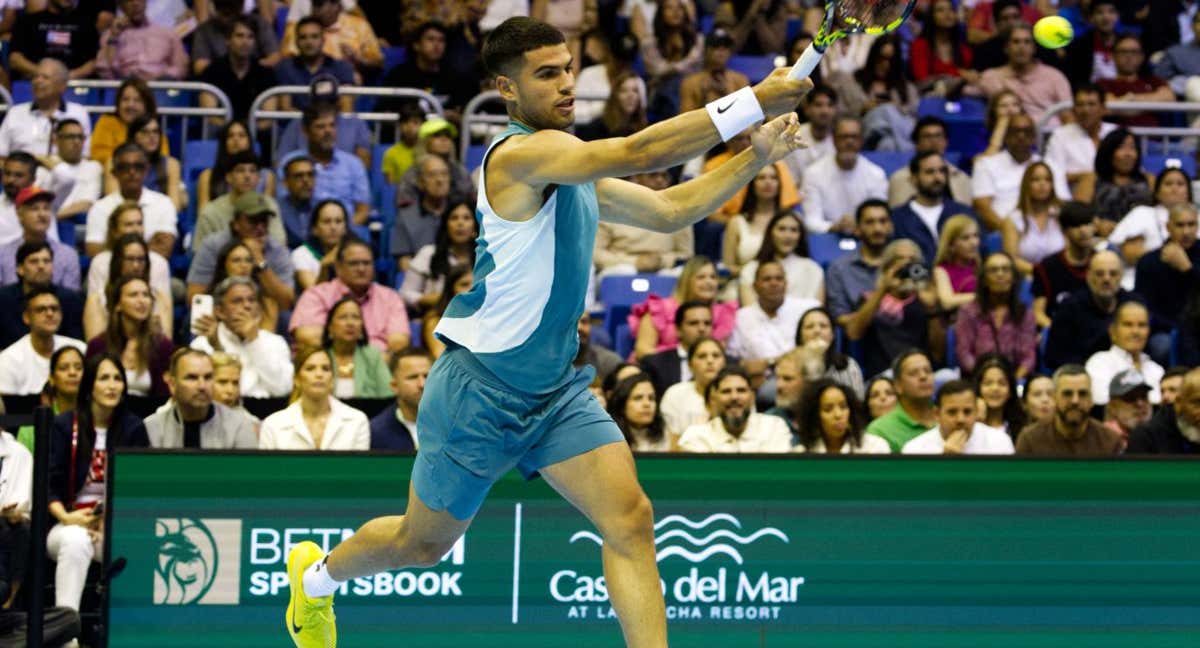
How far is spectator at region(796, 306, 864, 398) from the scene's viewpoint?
11492 mm

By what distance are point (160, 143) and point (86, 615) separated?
5.40 metres

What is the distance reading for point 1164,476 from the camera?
9.02 m

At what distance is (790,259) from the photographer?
1310cm

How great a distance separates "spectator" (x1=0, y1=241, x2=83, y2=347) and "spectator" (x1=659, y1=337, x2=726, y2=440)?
3.80 meters

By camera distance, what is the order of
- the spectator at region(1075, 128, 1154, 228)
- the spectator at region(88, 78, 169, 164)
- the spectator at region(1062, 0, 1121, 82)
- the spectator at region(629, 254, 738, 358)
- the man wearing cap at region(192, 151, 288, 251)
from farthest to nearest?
1. the spectator at region(1062, 0, 1121, 82)
2. the spectator at region(1075, 128, 1154, 228)
3. the spectator at region(88, 78, 169, 164)
4. the man wearing cap at region(192, 151, 288, 251)
5. the spectator at region(629, 254, 738, 358)

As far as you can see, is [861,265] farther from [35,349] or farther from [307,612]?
[307,612]

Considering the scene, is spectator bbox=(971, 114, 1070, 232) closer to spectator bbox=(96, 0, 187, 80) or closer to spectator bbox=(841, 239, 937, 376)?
spectator bbox=(841, 239, 937, 376)

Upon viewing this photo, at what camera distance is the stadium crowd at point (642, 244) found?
1057 cm

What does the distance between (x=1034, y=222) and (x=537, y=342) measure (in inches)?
335

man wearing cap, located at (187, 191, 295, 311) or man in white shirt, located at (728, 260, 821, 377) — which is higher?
man wearing cap, located at (187, 191, 295, 311)

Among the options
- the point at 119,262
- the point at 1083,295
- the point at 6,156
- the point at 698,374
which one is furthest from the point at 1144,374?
the point at 6,156

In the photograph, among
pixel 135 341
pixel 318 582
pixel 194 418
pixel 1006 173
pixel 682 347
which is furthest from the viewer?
pixel 1006 173

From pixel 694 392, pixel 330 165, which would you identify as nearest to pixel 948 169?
pixel 694 392

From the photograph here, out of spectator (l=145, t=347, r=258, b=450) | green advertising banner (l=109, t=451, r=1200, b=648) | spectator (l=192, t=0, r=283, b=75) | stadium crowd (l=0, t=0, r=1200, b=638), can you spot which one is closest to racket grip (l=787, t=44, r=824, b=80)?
green advertising banner (l=109, t=451, r=1200, b=648)
